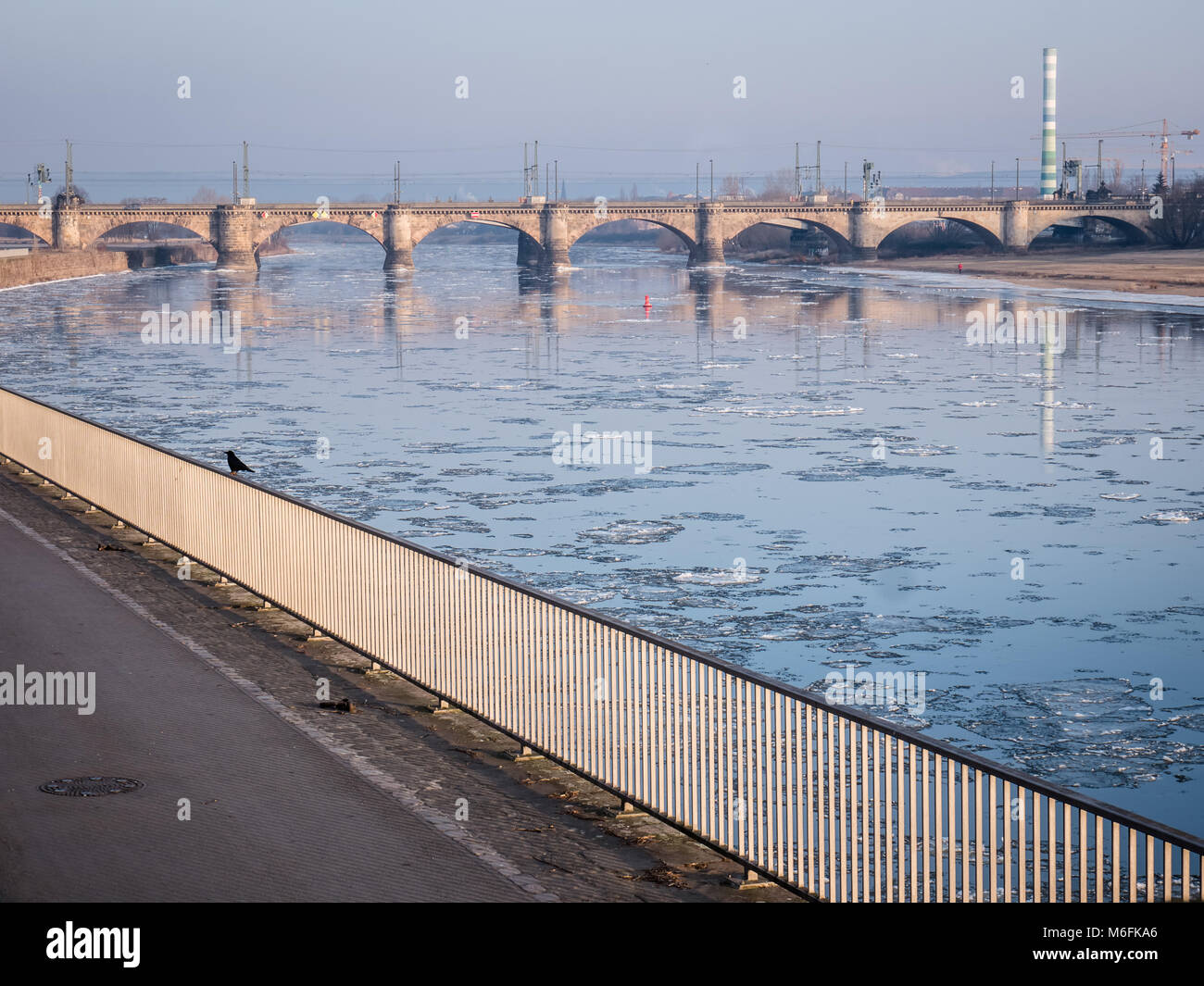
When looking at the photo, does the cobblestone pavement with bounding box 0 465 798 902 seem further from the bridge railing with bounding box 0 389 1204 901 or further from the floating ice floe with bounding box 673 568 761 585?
the floating ice floe with bounding box 673 568 761 585

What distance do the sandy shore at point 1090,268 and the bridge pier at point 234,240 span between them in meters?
57.5

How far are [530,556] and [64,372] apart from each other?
30.3 metres

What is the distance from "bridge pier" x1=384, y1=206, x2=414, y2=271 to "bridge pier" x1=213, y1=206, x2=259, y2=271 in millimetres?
12448

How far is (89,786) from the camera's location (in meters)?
10.3

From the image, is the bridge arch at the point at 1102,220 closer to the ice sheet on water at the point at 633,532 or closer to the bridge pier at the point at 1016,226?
the bridge pier at the point at 1016,226

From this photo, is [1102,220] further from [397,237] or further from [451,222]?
[397,237]

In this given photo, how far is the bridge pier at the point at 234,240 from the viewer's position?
468 ft

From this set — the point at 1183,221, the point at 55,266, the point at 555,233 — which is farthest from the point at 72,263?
the point at 1183,221

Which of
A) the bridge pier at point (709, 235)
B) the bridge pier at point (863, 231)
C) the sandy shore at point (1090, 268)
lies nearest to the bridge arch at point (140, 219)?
the bridge pier at point (709, 235)

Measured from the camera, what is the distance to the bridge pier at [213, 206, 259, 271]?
14250cm

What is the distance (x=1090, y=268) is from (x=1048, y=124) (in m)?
73.8

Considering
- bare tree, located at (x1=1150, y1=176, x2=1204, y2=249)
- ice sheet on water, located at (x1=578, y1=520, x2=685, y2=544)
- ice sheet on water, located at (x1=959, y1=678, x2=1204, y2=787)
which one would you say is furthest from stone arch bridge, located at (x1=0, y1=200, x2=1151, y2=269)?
ice sheet on water, located at (x1=959, y1=678, x2=1204, y2=787)
